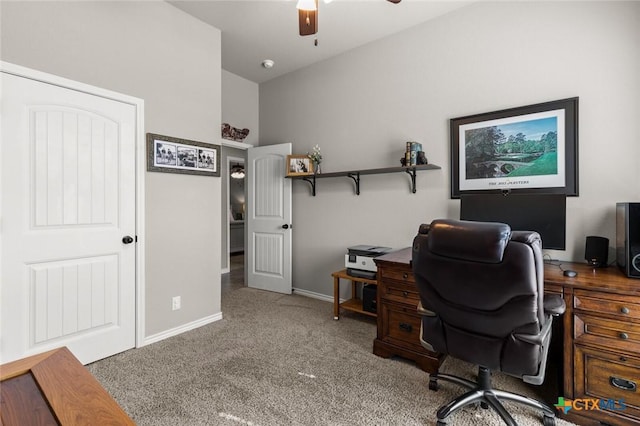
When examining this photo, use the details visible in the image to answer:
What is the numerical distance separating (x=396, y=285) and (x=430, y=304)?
742 millimetres

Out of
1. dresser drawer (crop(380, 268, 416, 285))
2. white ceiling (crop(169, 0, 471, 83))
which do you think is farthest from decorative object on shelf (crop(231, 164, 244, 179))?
dresser drawer (crop(380, 268, 416, 285))

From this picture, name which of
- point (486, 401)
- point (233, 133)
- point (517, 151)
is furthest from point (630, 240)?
point (233, 133)

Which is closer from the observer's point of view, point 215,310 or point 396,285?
point 396,285

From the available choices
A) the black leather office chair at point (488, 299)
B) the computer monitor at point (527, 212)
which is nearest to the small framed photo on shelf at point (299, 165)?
the computer monitor at point (527, 212)

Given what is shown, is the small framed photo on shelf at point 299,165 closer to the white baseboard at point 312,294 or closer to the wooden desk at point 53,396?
the white baseboard at point 312,294

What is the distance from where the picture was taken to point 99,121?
2.35 meters

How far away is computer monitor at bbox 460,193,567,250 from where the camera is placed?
7.05ft

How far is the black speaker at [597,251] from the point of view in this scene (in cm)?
203

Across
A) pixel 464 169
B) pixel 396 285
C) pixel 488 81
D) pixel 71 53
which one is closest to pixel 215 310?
pixel 396 285

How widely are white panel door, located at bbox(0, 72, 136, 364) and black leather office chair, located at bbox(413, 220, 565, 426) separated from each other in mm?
2349

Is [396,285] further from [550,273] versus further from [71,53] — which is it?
[71,53]

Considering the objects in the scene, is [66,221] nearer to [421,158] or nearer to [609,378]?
[421,158]

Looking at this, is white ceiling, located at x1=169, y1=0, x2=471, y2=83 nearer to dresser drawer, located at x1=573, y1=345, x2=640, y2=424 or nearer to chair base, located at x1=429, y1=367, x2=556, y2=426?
dresser drawer, located at x1=573, y1=345, x2=640, y2=424

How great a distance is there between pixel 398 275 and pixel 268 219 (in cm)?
236
